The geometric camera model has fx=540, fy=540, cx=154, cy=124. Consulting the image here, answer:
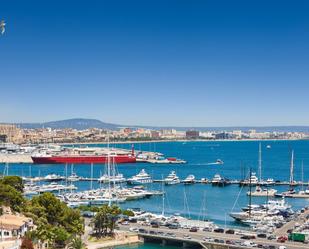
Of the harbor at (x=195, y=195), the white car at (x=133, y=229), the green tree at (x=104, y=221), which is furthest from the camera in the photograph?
the harbor at (x=195, y=195)

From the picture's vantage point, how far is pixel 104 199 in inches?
2157

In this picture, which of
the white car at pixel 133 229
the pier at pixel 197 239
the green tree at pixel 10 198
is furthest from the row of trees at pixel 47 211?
the pier at pixel 197 239

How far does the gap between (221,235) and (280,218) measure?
28.7 ft

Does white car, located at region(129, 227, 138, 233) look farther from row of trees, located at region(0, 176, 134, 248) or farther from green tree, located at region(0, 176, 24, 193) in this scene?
green tree, located at region(0, 176, 24, 193)

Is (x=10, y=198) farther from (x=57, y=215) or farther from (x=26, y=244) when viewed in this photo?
(x=26, y=244)

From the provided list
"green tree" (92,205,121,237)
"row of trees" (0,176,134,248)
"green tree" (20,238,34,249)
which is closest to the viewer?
"green tree" (20,238,34,249)

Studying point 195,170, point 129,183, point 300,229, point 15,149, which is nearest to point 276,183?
point 129,183

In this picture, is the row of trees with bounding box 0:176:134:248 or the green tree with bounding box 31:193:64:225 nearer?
the row of trees with bounding box 0:176:134:248

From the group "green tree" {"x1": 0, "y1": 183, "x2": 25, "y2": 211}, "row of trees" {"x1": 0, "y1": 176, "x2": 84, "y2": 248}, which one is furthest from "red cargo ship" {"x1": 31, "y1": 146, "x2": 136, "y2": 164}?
"green tree" {"x1": 0, "y1": 183, "x2": 25, "y2": 211}

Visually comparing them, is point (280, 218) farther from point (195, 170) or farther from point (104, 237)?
point (195, 170)

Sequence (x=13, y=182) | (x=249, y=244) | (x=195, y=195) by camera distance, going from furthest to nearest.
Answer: (x=195, y=195) < (x=13, y=182) < (x=249, y=244)

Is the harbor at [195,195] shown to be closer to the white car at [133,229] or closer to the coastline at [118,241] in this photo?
the white car at [133,229]

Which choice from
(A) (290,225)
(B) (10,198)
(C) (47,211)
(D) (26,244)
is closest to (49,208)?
(C) (47,211)

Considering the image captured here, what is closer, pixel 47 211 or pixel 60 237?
pixel 60 237
